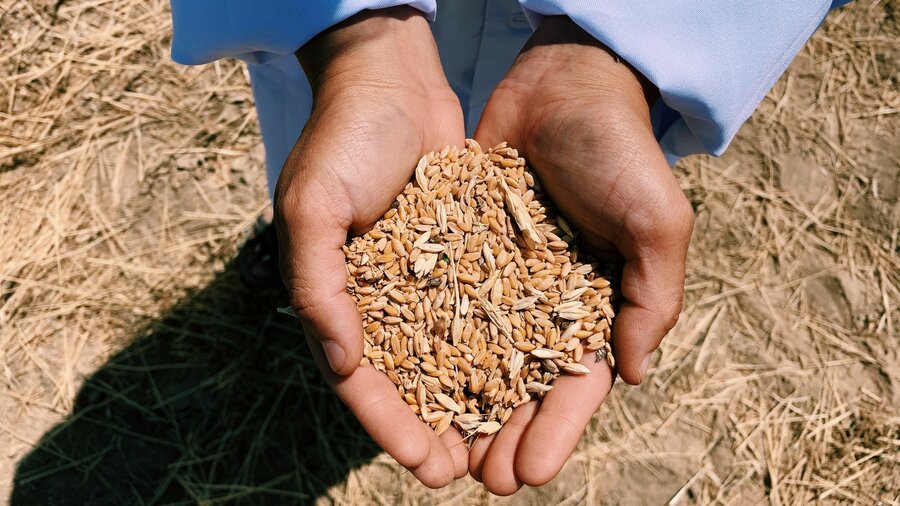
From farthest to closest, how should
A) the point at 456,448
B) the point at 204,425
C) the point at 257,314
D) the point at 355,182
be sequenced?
the point at 257,314, the point at 204,425, the point at 456,448, the point at 355,182

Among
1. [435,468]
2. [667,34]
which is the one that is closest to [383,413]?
[435,468]

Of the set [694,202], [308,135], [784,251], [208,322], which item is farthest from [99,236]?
[784,251]

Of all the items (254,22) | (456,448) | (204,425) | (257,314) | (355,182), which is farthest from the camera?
(257,314)

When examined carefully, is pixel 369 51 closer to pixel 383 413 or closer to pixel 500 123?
pixel 500 123

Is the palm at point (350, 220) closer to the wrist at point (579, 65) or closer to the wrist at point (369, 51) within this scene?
the wrist at point (369, 51)

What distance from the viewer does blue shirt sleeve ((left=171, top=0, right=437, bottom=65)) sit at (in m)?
1.39

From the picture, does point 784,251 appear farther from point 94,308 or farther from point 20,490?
point 20,490

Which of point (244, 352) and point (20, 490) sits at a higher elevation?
point (244, 352)

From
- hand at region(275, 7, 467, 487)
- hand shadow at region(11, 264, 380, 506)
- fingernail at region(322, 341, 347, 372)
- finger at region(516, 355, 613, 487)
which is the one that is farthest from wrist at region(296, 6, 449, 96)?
hand shadow at region(11, 264, 380, 506)

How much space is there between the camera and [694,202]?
2818 millimetres

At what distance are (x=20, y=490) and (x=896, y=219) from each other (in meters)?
3.42

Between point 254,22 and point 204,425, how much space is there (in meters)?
1.60

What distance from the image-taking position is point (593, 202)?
155cm

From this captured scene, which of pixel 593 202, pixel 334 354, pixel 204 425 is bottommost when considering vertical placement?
pixel 204 425
